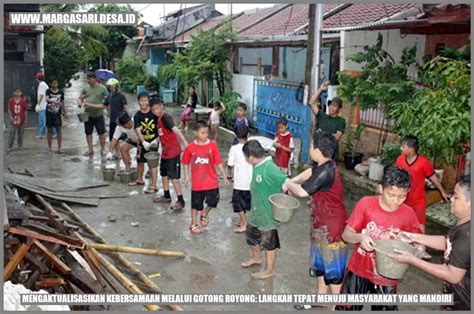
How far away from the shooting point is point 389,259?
133 inches

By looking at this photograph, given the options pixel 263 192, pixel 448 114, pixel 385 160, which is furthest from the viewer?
pixel 385 160

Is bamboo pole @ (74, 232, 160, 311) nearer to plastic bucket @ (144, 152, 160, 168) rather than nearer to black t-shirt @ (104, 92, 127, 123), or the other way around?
plastic bucket @ (144, 152, 160, 168)

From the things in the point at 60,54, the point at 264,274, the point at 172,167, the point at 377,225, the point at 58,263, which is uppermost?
the point at 60,54

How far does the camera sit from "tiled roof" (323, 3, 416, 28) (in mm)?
10887

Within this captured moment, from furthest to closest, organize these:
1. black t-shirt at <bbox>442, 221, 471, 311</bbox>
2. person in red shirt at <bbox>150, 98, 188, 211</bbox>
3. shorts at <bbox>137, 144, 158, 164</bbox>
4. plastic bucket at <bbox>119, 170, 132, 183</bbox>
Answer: plastic bucket at <bbox>119, 170, 132, 183</bbox>, shorts at <bbox>137, 144, 158, 164</bbox>, person in red shirt at <bbox>150, 98, 188, 211</bbox>, black t-shirt at <bbox>442, 221, 471, 311</bbox>

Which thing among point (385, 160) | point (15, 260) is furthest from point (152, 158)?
point (15, 260)

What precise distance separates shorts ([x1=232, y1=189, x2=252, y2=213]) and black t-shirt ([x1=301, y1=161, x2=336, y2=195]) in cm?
202

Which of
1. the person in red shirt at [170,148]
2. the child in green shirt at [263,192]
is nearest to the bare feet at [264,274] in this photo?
the child in green shirt at [263,192]

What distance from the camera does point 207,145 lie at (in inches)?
248

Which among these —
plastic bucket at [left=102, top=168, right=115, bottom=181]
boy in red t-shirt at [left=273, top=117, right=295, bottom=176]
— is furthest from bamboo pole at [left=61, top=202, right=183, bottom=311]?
boy in red t-shirt at [left=273, top=117, right=295, bottom=176]

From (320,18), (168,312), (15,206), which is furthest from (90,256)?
(320,18)

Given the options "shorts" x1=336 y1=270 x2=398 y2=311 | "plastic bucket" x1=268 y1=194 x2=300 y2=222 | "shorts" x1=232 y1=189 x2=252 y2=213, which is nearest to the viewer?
"shorts" x1=336 y1=270 x2=398 y2=311

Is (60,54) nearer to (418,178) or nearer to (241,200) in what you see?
(241,200)

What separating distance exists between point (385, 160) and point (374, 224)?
5.00 metres
